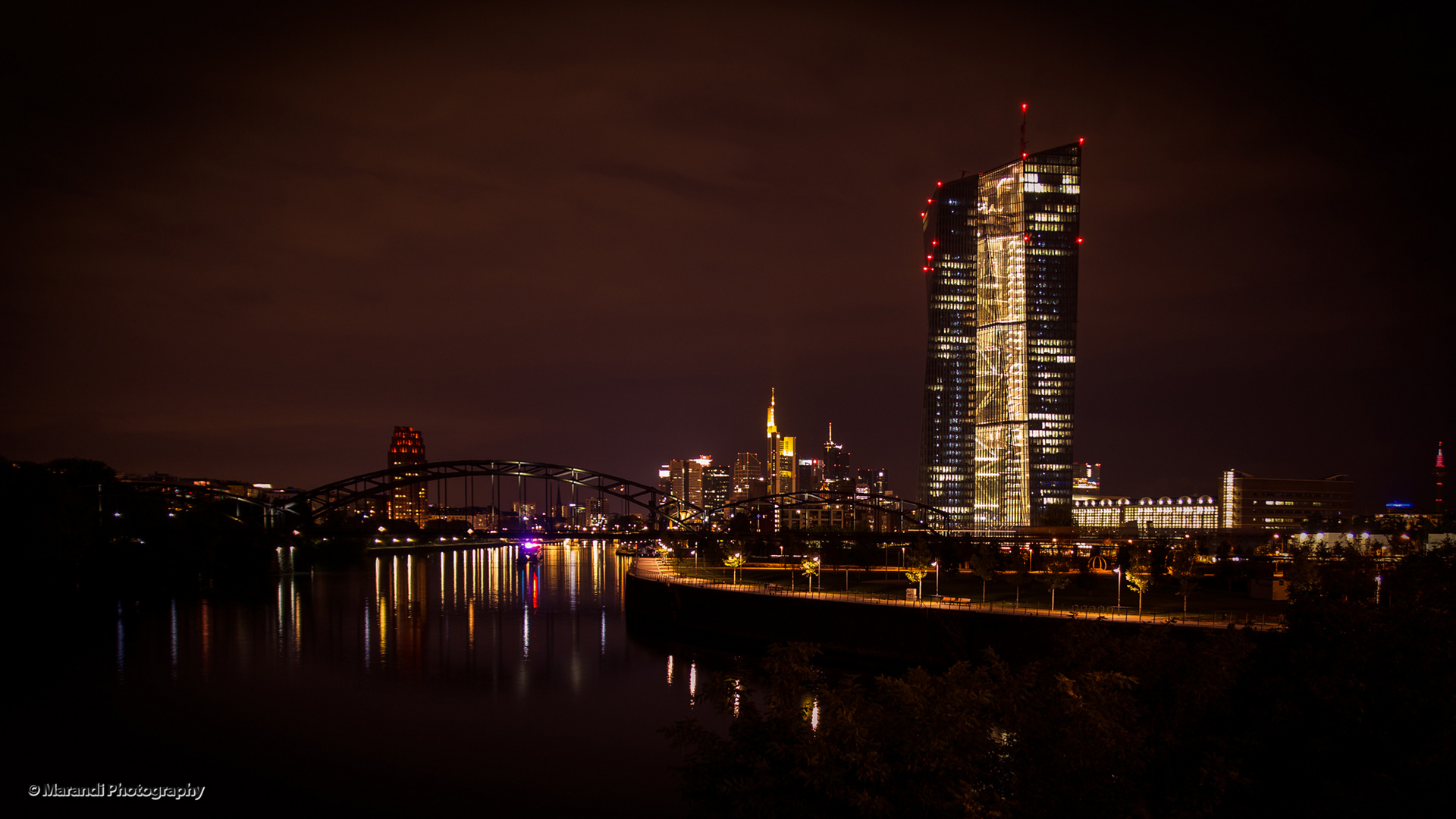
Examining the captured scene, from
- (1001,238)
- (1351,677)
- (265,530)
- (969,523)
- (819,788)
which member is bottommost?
(969,523)

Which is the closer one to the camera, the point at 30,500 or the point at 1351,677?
the point at 1351,677

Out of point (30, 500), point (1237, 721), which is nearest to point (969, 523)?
point (30, 500)

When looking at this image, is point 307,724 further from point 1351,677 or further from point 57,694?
point 1351,677

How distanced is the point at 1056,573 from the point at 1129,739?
181 ft

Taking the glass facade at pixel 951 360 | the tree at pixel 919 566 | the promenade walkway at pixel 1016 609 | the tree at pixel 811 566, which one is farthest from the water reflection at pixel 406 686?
the glass facade at pixel 951 360

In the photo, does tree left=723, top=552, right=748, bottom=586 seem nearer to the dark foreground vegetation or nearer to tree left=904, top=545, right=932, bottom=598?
tree left=904, top=545, right=932, bottom=598

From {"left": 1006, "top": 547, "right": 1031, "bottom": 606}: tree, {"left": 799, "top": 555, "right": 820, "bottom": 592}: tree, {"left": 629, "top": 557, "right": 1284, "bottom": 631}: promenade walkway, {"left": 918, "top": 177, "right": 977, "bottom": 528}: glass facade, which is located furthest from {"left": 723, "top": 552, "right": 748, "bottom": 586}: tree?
{"left": 918, "top": 177, "right": 977, "bottom": 528}: glass facade

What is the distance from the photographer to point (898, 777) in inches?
456

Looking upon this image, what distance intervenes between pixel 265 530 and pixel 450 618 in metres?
22.6

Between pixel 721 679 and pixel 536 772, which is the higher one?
pixel 721 679

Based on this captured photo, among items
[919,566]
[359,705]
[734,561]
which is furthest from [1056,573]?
[359,705]

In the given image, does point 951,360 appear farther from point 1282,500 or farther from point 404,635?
point 404,635

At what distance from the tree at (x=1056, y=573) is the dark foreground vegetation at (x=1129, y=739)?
33.4 m

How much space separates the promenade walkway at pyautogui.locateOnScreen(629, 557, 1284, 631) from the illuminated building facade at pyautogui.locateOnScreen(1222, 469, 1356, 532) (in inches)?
6027
